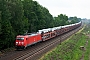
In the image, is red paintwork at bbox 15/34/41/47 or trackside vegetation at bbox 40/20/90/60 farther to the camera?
red paintwork at bbox 15/34/41/47

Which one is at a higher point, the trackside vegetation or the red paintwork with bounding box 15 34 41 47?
the red paintwork with bounding box 15 34 41 47

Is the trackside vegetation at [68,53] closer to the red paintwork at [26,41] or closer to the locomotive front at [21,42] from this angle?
the red paintwork at [26,41]

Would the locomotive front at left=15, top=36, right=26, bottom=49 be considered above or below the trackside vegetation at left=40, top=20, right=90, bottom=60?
above

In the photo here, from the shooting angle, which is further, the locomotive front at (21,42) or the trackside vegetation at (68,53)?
the locomotive front at (21,42)

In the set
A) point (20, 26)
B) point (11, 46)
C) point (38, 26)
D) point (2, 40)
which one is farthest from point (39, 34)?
point (38, 26)

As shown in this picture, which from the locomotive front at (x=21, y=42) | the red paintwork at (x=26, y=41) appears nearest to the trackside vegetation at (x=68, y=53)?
the red paintwork at (x=26, y=41)

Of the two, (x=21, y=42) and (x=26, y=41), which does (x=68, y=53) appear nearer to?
(x=26, y=41)

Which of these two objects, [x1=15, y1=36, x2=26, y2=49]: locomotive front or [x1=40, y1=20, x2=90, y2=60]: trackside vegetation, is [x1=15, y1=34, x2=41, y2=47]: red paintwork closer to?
[x1=15, y1=36, x2=26, y2=49]: locomotive front

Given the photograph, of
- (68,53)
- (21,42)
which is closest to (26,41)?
(21,42)

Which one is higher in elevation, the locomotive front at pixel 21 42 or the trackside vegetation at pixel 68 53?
the locomotive front at pixel 21 42

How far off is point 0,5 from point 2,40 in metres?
8.45

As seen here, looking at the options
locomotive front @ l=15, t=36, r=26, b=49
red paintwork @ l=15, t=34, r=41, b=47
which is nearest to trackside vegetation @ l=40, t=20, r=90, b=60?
red paintwork @ l=15, t=34, r=41, b=47

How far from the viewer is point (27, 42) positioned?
1928 inches

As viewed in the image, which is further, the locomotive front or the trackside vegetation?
the locomotive front
